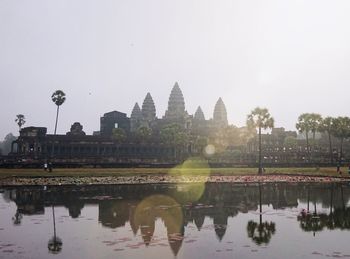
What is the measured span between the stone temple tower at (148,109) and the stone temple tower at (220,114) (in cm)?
2839

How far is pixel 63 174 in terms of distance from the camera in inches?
2356

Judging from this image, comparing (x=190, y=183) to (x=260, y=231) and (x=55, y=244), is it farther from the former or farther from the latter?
(x=55, y=244)

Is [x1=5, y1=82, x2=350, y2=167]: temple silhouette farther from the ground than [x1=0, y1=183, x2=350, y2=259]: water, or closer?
farther from the ground

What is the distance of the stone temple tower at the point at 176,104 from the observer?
170 m

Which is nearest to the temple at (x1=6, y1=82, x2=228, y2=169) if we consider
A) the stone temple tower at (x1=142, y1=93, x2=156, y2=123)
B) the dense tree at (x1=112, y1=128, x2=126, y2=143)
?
the dense tree at (x1=112, y1=128, x2=126, y2=143)

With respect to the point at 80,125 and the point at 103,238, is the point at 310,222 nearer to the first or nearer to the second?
the point at 103,238

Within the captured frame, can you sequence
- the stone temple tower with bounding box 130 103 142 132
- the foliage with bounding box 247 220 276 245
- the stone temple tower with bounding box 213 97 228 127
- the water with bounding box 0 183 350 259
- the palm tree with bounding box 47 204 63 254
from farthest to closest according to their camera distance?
the stone temple tower with bounding box 213 97 228 127
the stone temple tower with bounding box 130 103 142 132
the foliage with bounding box 247 220 276 245
the palm tree with bounding box 47 204 63 254
the water with bounding box 0 183 350 259

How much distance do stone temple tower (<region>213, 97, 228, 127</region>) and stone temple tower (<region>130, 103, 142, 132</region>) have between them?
34.0 meters

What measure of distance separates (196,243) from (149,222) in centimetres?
616

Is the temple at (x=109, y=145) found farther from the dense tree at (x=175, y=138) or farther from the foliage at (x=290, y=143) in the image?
the foliage at (x=290, y=143)

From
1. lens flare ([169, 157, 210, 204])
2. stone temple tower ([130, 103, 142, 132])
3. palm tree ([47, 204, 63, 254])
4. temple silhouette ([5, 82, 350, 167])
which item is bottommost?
palm tree ([47, 204, 63, 254])

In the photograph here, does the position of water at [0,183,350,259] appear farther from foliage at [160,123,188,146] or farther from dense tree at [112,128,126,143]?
dense tree at [112,128,126,143]

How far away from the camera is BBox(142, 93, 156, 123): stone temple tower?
177m

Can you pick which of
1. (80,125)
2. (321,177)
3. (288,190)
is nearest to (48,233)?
(288,190)
